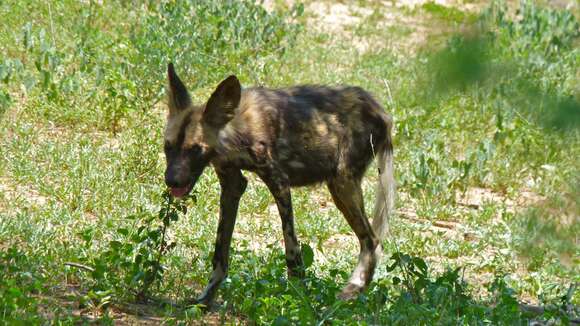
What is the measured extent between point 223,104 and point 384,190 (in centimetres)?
141

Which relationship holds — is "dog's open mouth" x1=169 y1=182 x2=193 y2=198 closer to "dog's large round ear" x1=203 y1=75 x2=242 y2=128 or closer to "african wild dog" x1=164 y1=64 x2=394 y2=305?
"african wild dog" x1=164 y1=64 x2=394 y2=305

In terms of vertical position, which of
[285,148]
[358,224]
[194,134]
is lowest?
[358,224]

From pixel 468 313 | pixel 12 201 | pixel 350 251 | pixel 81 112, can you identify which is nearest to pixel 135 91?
pixel 81 112

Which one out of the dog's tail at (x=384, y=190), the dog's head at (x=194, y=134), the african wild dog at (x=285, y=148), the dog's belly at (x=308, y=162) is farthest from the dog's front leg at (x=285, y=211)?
the dog's tail at (x=384, y=190)

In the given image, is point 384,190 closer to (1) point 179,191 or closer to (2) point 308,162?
(2) point 308,162

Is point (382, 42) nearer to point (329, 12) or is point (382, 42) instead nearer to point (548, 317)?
point (329, 12)

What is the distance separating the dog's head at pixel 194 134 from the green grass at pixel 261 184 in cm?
18

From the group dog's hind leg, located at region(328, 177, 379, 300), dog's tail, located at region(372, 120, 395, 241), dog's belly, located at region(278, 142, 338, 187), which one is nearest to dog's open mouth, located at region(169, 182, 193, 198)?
dog's belly, located at region(278, 142, 338, 187)

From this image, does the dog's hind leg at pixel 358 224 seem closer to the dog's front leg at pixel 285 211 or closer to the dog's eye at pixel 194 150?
the dog's front leg at pixel 285 211

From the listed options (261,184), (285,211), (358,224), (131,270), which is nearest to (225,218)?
(285,211)

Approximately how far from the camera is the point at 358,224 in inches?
241

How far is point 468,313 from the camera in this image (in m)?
4.75

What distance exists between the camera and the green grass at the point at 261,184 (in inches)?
150

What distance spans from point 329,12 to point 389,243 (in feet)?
22.8
